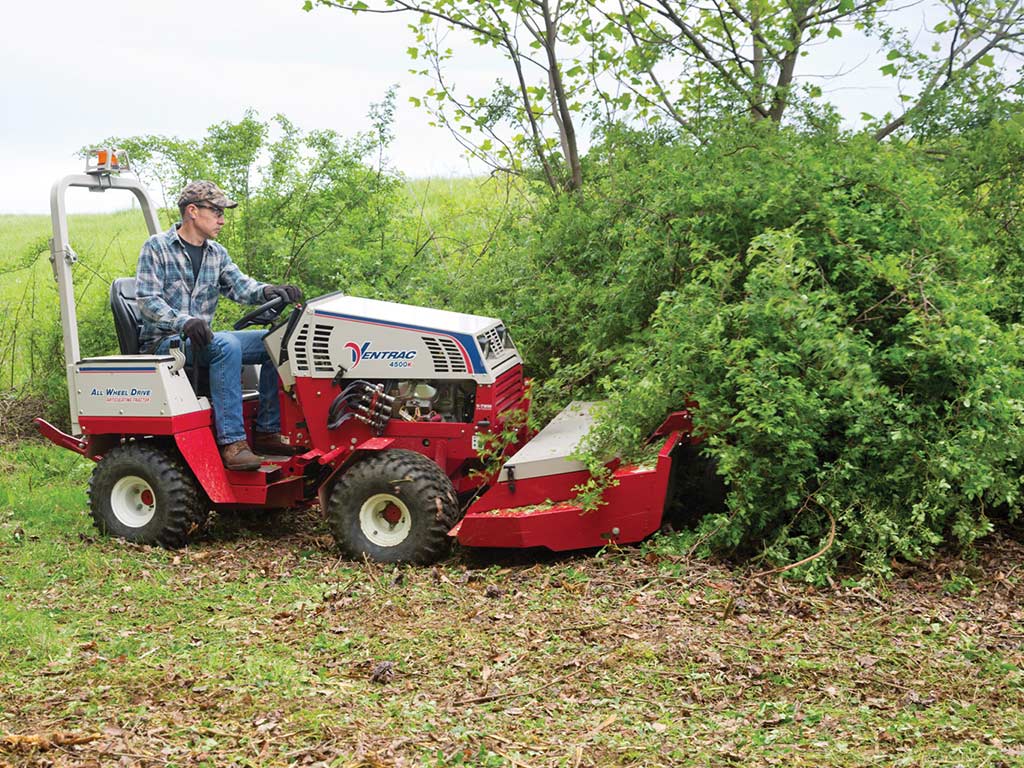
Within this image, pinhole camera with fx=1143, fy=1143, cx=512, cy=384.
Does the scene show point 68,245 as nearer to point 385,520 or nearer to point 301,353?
point 301,353

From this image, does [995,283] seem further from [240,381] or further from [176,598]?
[176,598]

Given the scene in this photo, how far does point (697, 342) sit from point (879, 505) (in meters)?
1.18

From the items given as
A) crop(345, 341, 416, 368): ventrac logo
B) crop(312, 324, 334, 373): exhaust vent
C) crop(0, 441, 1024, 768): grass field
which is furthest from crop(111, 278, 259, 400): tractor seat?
→ crop(0, 441, 1024, 768): grass field

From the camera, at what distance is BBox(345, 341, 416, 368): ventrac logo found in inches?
244

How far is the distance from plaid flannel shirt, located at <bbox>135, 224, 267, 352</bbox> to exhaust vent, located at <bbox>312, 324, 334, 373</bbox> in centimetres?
53

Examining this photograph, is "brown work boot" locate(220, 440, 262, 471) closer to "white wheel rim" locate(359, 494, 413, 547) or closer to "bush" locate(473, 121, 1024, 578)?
"white wheel rim" locate(359, 494, 413, 547)

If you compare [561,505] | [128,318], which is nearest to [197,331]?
[128,318]

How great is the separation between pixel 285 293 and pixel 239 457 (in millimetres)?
970

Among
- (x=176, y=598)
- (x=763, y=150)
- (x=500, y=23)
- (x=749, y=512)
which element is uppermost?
(x=500, y=23)

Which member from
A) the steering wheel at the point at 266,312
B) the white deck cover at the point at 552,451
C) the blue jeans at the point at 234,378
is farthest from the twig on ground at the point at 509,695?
the steering wheel at the point at 266,312

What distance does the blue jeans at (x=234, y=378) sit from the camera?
646 centimetres

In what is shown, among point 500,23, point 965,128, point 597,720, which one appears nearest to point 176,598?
point 597,720

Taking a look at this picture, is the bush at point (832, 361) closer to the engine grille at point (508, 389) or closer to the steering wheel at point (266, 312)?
the engine grille at point (508, 389)

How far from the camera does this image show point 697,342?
5715mm
